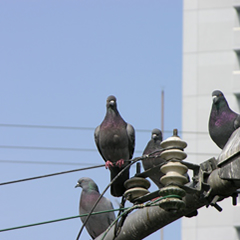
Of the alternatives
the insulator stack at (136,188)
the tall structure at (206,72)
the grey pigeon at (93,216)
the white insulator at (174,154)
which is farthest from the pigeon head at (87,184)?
the tall structure at (206,72)

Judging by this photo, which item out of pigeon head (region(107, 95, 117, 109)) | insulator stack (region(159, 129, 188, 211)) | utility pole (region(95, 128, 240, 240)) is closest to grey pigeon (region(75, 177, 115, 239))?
pigeon head (region(107, 95, 117, 109))

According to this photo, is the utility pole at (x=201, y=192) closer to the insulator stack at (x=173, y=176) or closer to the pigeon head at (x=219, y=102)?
the insulator stack at (x=173, y=176)

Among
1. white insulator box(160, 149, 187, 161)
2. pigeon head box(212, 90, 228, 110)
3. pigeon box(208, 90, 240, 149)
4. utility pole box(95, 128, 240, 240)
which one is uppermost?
pigeon head box(212, 90, 228, 110)

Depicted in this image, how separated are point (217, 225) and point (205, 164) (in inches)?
1033

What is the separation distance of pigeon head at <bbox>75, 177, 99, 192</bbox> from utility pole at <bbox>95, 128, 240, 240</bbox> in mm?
6376

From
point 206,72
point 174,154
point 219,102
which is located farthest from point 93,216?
point 206,72

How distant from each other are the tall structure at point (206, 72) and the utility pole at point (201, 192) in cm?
2576

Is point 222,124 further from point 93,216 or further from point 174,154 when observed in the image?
point 174,154

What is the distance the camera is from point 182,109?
36438mm

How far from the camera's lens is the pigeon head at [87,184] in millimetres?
15141

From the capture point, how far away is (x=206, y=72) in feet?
121

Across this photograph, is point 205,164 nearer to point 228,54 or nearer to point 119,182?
point 119,182

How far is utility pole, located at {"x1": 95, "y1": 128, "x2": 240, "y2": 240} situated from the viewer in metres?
7.76

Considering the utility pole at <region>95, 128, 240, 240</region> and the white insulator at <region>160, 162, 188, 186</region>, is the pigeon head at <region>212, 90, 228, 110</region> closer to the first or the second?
the utility pole at <region>95, 128, 240, 240</region>
